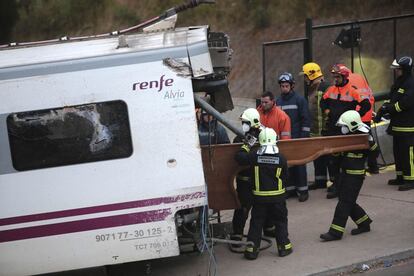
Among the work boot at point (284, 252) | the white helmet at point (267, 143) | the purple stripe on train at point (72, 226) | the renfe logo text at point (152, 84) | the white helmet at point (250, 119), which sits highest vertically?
the renfe logo text at point (152, 84)

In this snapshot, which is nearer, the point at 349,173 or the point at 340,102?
the point at 349,173

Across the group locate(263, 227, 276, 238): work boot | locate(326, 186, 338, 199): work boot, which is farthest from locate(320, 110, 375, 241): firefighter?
locate(326, 186, 338, 199): work boot

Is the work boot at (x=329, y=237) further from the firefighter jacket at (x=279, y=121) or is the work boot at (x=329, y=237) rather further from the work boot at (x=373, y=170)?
the work boot at (x=373, y=170)

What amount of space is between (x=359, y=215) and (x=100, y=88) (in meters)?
3.59

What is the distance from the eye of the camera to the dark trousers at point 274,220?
6.82 metres

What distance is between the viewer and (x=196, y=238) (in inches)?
248

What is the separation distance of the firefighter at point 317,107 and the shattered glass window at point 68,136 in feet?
14.3

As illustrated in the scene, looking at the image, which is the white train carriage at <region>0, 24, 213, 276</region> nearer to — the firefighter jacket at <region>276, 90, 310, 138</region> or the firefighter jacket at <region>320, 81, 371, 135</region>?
the firefighter jacket at <region>276, 90, 310, 138</region>

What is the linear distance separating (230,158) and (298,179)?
8.60 feet

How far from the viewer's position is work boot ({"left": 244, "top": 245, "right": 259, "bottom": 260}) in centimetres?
700

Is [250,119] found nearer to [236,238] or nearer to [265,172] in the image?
[265,172]

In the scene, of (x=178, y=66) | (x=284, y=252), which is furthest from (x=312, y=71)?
(x=178, y=66)

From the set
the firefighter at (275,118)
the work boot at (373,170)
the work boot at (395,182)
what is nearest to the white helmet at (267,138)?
the firefighter at (275,118)

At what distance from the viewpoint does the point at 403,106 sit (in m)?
8.89
